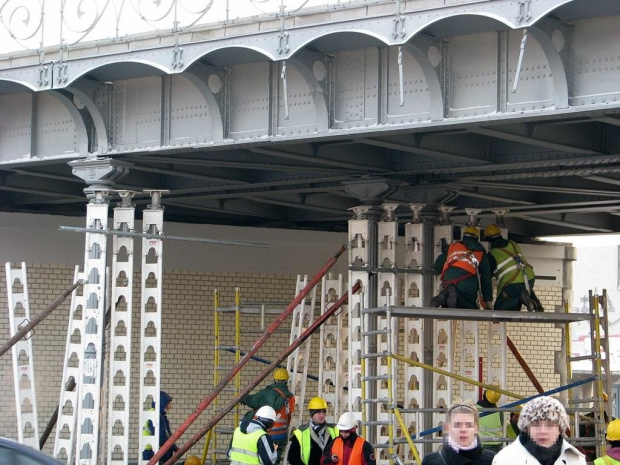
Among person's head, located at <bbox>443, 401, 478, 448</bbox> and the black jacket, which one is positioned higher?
person's head, located at <bbox>443, 401, 478, 448</bbox>

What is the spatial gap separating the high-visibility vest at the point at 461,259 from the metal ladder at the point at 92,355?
4.69 m

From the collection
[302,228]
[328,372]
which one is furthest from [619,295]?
[328,372]

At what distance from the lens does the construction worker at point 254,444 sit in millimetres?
14430

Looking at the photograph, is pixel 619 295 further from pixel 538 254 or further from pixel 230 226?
pixel 230 226

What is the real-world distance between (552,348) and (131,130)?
16.3 meters

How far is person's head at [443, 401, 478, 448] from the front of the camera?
7.25 m

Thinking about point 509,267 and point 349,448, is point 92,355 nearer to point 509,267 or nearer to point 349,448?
point 349,448

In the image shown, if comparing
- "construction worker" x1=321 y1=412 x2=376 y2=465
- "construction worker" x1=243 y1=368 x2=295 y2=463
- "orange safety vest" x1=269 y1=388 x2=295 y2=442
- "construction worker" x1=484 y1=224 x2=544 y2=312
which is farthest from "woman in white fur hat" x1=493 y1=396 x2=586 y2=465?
"construction worker" x1=484 y1=224 x2=544 y2=312

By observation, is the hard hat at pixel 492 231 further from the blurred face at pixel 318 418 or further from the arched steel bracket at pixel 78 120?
the arched steel bracket at pixel 78 120

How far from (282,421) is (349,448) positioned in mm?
3340

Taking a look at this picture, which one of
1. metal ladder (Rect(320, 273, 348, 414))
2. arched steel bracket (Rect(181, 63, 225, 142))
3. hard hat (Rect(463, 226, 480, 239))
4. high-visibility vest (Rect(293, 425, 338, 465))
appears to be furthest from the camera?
metal ladder (Rect(320, 273, 348, 414))

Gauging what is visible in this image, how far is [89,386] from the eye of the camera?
1595 centimetres

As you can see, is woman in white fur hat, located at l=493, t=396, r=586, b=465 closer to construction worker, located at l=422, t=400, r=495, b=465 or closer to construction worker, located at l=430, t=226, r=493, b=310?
construction worker, located at l=422, t=400, r=495, b=465

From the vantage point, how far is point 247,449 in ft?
47.6
